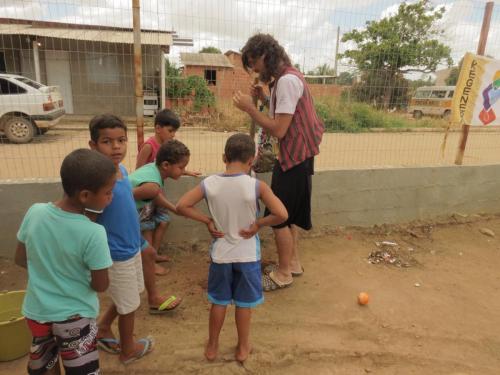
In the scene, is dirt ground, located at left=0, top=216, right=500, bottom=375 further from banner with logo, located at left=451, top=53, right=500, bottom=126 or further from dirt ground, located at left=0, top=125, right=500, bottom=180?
banner with logo, located at left=451, top=53, right=500, bottom=126

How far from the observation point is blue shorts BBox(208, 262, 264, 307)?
224 cm

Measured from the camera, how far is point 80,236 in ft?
5.03

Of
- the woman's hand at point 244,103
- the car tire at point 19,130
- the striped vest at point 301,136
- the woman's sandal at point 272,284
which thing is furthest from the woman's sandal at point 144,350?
the car tire at point 19,130

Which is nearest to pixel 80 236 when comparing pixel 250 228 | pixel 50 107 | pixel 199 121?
pixel 250 228

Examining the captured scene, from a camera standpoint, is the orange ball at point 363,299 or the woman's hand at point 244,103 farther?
the orange ball at point 363,299

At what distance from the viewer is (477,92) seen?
472 centimetres

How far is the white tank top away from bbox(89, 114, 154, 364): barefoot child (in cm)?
44

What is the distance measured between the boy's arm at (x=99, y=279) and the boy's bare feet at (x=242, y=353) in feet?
3.62

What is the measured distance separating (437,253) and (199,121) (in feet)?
10.1

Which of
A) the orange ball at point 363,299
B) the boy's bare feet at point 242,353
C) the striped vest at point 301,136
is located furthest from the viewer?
the orange ball at point 363,299

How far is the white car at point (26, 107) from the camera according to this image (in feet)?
13.9

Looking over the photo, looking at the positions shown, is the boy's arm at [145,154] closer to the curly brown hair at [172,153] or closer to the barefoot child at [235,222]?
the curly brown hair at [172,153]

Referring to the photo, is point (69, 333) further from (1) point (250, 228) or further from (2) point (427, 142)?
(2) point (427, 142)

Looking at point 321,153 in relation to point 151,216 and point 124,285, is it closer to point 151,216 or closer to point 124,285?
point 151,216
